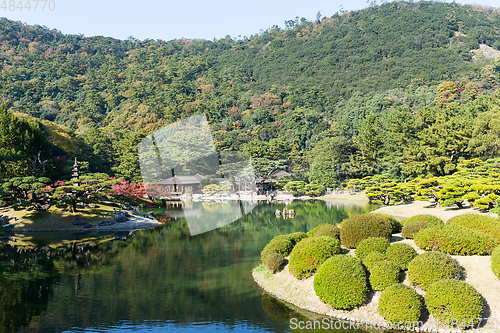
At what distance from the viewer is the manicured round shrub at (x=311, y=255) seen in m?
10.3

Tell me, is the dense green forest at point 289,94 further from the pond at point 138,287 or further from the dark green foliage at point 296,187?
the pond at point 138,287

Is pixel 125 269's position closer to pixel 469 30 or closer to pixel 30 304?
pixel 30 304

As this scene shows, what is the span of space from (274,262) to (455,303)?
208 inches

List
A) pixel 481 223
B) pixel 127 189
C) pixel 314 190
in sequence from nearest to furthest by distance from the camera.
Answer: pixel 481 223, pixel 127 189, pixel 314 190

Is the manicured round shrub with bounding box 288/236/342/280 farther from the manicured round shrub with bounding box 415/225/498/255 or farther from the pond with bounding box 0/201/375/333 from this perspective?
the manicured round shrub with bounding box 415/225/498/255

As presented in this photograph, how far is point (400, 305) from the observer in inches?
315

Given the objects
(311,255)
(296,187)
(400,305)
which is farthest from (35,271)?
(296,187)

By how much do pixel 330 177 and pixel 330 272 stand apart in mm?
36911

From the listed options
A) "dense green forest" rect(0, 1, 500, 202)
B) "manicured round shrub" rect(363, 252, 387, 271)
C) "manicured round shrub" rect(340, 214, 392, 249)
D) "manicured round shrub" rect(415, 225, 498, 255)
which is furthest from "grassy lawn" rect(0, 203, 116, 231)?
"manicured round shrub" rect(415, 225, 498, 255)

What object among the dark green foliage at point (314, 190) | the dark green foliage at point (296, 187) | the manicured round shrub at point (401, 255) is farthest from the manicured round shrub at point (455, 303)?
the dark green foliage at point (296, 187)

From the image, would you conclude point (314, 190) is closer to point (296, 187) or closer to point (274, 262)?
point (296, 187)

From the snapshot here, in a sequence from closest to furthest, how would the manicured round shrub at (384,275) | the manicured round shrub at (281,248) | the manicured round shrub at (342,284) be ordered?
the manicured round shrub at (342,284) → the manicured round shrub at (384,275) → the manicured round shrub at (281,248)

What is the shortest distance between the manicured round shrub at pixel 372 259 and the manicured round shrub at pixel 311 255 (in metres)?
1.01

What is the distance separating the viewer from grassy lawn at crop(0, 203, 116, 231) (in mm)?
21891
